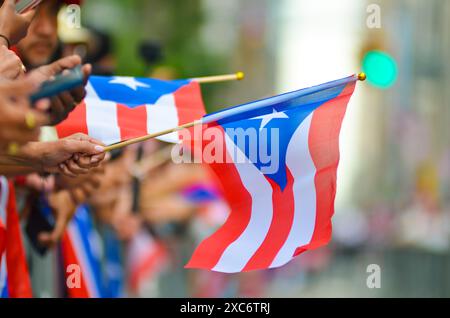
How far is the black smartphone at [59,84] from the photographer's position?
4352 mm

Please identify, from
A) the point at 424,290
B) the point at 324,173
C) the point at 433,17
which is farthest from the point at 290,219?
the point at 433,17

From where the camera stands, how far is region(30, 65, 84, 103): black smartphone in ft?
14.3


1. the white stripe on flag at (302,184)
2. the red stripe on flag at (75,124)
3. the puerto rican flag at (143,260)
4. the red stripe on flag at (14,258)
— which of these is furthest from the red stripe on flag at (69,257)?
the puerto rican flag at (143,260)

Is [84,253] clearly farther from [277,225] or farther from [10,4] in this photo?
[10,4]

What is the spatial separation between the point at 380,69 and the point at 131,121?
2.24m

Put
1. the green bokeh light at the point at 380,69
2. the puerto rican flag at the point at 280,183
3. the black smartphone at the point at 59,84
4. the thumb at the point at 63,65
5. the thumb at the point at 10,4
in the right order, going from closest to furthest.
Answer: the black smartphone at the point at 59,84 < the thumb at the point at 10,4 < the thumb at the point at 63,65 < the puerto rican flag at the point at 280,183 < the green bokeh light at the point at 380,69

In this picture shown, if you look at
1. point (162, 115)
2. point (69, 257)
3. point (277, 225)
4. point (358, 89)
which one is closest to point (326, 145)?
point (277, 225)

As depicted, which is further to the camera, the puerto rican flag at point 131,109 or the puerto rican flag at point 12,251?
the puerto rican flag at point 12,251

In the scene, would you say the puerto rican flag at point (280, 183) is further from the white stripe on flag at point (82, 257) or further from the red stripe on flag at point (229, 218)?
the white stripe on flag at point (82, 257)

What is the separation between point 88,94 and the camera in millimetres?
5855

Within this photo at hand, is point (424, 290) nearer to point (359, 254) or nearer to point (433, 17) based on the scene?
point (359, 254)

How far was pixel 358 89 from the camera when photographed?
5116cm

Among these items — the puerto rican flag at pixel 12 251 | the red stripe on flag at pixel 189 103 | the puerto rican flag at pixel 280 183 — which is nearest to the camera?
the puerto rican flag at pixel 280 183
